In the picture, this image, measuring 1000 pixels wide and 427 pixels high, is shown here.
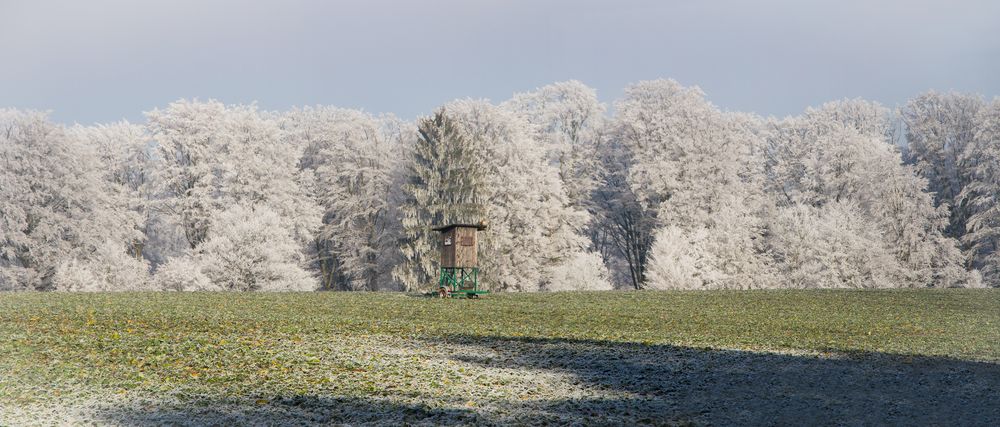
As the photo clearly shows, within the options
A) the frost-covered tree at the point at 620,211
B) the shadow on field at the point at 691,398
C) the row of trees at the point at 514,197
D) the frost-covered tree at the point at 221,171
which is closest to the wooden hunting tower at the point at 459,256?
the row of trees at the point at 514,197

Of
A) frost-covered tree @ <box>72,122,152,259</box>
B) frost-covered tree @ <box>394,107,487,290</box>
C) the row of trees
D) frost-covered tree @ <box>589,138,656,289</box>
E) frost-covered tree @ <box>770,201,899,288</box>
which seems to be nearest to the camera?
the row of trees

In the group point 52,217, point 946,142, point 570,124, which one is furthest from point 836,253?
point 52,217

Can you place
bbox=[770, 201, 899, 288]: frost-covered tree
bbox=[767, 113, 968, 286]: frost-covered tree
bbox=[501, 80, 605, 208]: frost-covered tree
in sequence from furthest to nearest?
bbox=[501, 80, 605, 208]: frost-covered tree
bbox=[767, 113, 968, 286]: frost-covered tree
bbox=[770, 201, 899, 288]: frost-covered tree

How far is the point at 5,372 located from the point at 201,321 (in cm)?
685

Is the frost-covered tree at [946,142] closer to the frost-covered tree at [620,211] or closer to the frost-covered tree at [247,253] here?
the frost-covered tree at [620,211]

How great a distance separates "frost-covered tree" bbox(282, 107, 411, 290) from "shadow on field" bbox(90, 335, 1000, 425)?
3364 cm

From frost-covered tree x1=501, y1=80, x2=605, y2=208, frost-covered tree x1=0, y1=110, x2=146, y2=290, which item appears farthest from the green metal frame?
frost-covered tree x1=501, y1=80, x2=605, y2=208

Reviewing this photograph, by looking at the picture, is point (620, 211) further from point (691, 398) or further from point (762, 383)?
point (691, 398)

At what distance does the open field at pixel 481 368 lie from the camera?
33.0 ft

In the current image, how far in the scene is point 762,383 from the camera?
465 inches

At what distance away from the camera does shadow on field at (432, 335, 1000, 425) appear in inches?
397

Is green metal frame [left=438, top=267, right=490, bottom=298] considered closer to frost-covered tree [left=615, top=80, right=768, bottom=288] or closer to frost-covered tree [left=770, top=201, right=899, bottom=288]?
frost-covered tree [left=615, top=80, right=768, bottom=288]

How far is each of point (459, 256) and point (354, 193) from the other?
72.2 feet

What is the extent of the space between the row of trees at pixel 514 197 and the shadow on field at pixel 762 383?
25.6m
